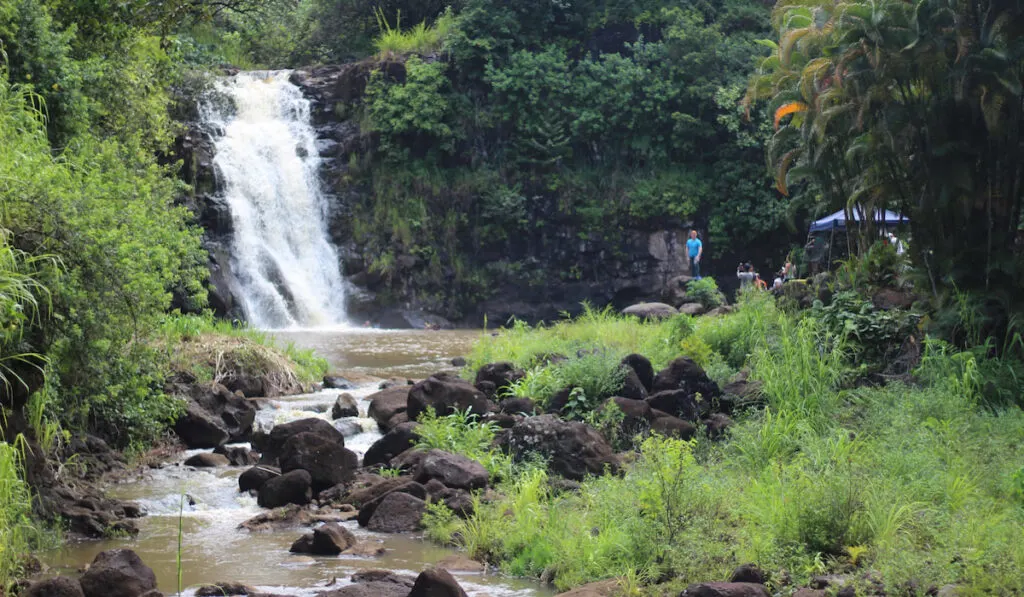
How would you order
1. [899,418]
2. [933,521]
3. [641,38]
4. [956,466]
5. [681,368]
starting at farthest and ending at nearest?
[641,38] < [681,368] < [899,418] < [956,466] < [933,521]

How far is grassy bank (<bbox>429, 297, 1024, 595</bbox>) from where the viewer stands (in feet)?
22.5

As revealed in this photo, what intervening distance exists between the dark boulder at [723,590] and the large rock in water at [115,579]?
345cm

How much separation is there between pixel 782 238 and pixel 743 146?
3466mm

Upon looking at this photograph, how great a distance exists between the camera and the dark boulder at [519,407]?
1236cm

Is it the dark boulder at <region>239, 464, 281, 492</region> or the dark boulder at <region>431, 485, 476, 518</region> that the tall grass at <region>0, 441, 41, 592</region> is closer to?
the dark boulder at <region>239, 464, 281, 492</region>

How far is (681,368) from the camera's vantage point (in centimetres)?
1256

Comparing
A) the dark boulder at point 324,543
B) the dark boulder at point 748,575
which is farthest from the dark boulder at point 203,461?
the dark boulder at point 748,575

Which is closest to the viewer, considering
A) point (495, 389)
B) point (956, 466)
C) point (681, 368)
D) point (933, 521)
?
point (933, 521)

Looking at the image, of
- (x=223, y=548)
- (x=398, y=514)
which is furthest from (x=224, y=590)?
(x=398, y=514)

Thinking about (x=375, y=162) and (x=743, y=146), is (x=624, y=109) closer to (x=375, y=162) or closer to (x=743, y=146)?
(x=743, y=146)

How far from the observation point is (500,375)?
576 inches

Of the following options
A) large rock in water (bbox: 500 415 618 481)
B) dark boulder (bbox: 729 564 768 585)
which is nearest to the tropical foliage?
large rock in water (bbox: 500 415 618 481)

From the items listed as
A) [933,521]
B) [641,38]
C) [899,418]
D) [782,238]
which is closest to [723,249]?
[782,238]

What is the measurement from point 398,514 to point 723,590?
3666 mm
